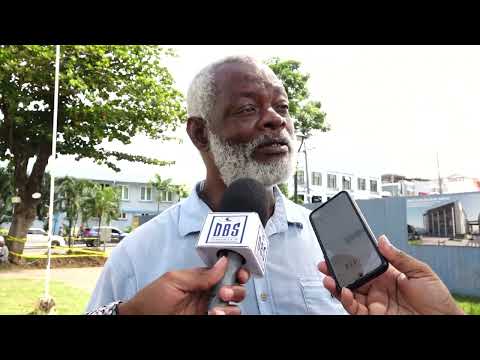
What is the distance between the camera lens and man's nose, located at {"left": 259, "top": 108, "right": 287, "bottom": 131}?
1492 millimetres

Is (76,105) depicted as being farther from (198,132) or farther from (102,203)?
(102,203)

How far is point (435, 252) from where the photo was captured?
7.49 metres

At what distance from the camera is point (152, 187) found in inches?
1208

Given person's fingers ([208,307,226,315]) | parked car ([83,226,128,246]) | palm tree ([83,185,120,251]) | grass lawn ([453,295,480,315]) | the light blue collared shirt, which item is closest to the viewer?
person's fingers ([208,307,226,315])

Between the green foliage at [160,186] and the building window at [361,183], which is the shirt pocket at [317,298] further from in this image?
the building window at [361,183]

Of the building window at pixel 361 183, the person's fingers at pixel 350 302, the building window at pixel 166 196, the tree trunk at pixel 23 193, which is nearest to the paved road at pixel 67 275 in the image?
the tree trunk at pixel 23 193

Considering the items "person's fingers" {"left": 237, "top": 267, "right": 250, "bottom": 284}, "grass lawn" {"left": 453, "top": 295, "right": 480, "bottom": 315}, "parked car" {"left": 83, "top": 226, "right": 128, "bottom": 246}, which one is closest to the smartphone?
"person's fingers" {"left": 237, "top": 267, "right": 250, "bottom": 284}

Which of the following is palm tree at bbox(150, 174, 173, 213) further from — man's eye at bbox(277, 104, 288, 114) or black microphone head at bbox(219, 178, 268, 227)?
black microphone head at bbox(219, 178, 268, 227)

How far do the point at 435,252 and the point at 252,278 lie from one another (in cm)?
703

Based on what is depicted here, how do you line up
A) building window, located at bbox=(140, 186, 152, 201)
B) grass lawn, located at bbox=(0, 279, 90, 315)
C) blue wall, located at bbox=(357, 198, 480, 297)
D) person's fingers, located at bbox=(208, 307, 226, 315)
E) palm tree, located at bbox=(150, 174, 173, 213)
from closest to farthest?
person's fingers, located at bbox=(208, 307, 226, 315), grass lawn, located at bbox=(0, 279, 90, 315), blue wall, located at bbox=(357, 198, 480, 297), building window, located at bbox=(140, 186, 152, 201), palm tree, located at bbox=(150, 174, 173, 213)

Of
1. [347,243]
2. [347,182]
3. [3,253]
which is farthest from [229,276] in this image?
[347,182]

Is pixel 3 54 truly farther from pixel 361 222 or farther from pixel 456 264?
pixel 456 264

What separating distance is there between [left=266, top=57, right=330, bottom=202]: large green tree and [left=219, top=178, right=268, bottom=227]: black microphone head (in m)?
8.43
